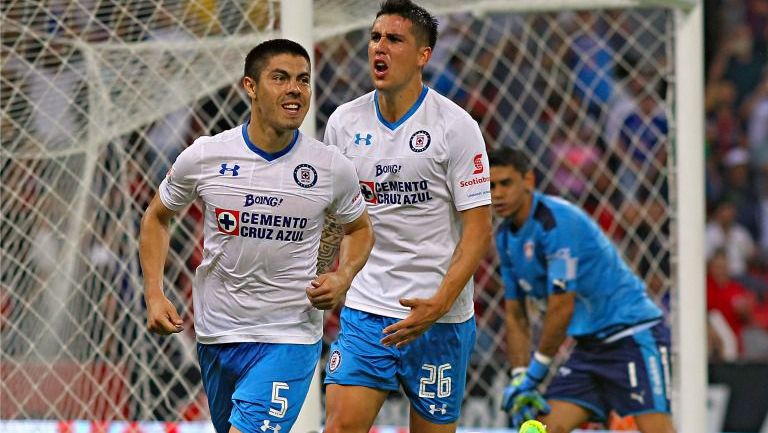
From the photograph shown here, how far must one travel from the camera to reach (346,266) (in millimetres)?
4512

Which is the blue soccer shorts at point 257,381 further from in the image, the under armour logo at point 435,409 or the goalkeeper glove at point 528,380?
the goalkeeper glove at point 528,380

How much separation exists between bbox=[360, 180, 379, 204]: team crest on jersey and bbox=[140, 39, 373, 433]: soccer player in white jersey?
0.33 metres

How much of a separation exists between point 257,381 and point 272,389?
6 centimetres

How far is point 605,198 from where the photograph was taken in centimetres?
946

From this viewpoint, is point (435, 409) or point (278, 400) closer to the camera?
point (278, 400)

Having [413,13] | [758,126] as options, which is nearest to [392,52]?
[413,13]

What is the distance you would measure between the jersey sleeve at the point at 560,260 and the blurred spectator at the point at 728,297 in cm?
383

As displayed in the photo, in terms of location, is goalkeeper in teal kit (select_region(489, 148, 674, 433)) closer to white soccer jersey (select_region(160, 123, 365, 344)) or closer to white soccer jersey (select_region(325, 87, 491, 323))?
white soccer jersey (select_region(325, 87, 491, 323))

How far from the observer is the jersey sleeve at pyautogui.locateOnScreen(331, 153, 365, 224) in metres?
4.62

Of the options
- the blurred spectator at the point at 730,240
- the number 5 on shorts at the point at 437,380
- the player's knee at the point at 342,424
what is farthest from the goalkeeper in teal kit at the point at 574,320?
the blurred spectator at the point at 730,240

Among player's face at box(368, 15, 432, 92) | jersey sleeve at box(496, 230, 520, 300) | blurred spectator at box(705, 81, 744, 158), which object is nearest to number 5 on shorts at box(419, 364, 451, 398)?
player's face at box(368, 15, 432, 92)

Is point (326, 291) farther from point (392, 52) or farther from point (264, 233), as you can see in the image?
point (392, 52)

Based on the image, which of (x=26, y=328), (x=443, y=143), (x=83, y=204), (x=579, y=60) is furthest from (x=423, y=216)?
(x=579, y=60)

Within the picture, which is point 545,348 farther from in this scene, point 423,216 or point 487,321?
point 487,321
